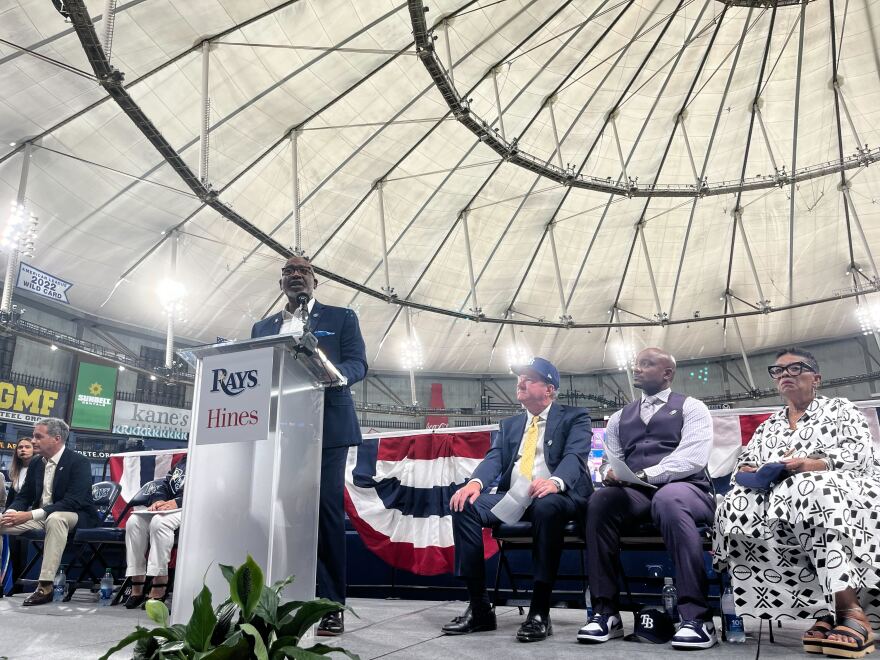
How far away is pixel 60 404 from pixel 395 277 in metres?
13.7

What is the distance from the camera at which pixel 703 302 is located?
25.8 meters

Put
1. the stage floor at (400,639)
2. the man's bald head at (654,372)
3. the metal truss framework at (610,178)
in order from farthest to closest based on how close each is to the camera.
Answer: the metal truss framework at (610,178) < the man's bald head at (654,372) < the stage floor at (400,639)

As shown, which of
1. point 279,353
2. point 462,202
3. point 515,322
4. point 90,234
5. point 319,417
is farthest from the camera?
point 515,322

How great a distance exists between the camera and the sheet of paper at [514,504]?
3607mm

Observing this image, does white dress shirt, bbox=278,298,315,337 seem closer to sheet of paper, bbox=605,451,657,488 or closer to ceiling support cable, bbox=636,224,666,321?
sheet of paper, bbox=605,451,657,488

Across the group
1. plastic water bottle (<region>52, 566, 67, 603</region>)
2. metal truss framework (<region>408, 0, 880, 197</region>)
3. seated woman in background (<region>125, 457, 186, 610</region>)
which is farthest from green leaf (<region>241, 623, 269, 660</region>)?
metal truss framework (<region>408, 0, 880, 197</region>)

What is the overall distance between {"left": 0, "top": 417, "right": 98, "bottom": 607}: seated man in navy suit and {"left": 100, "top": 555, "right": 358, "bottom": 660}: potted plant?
4.14 metres

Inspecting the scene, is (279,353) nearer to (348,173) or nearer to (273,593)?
(273,593)

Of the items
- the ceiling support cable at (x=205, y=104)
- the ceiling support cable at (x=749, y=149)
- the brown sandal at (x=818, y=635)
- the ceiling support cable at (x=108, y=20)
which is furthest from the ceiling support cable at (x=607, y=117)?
the brown sandal at (x=818, y=635)

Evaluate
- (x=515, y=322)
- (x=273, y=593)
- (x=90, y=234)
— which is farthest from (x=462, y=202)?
(x=273, y=593)

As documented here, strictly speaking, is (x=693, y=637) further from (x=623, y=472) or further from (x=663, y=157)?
(x=663, y=157)

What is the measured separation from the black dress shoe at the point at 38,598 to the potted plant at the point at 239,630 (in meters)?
3.66

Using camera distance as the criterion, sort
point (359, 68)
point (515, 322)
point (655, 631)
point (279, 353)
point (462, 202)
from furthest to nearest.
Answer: point (515, 322) → point (462, 202) → point (359, 68) → point (655, 631) → point (279, 353)

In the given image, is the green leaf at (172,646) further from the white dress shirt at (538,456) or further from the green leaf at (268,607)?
the white dress shirt at (538,456)
